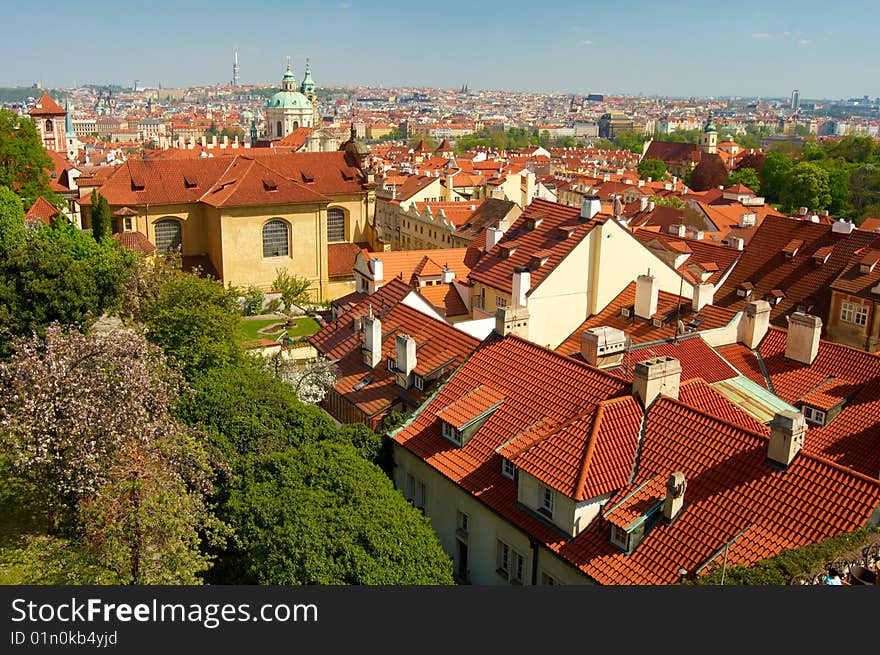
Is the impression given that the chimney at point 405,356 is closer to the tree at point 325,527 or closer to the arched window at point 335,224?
the tree at point 325,527

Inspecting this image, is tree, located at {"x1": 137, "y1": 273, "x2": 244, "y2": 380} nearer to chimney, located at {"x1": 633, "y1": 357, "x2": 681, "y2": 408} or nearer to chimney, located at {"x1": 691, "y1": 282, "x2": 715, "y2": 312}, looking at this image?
chimney, located at {"x1": 633, "y1": 357, "x2": 681, "y2": 408}

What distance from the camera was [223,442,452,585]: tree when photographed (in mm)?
18812

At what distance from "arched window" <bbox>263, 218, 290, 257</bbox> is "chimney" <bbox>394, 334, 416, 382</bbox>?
1415 inches

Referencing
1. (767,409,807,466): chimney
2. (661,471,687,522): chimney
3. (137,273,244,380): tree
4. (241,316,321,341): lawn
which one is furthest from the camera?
(241,316,321,341): lawn

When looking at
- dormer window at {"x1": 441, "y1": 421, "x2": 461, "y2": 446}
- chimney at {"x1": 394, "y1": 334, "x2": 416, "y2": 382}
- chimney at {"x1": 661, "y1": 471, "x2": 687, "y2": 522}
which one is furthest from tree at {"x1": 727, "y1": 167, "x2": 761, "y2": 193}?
chimney at {"x1": 661, "y1": 471, "x2": 687, "y2": 522}

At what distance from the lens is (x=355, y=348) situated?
33031 mm

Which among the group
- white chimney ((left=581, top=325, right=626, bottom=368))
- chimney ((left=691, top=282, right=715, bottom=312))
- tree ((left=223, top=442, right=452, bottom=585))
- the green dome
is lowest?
tree ((left=223, top=442, right=452, bottom=585))

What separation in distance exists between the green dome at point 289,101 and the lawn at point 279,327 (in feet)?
434

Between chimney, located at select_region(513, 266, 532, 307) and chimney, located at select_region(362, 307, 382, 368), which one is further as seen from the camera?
chimney, located at select_region(513, 266, 532, 307)

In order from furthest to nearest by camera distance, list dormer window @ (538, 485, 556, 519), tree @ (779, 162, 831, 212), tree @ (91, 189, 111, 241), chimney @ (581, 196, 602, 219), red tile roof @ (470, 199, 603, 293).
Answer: tree @ (779, 162, 831, 212), tree @ (91, 189, 111, 241), chimney @ (581, 196, 602, 219), red tile roof @ (470, 199, 603, 293), dormer window @ (538, 485, 556, 519)

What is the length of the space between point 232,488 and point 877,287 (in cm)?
2921

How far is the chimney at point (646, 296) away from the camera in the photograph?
111 feet

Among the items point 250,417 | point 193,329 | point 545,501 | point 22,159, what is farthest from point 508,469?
point 22,159

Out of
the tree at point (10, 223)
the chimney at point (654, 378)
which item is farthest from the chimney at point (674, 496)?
the tree at point (10, 223)
